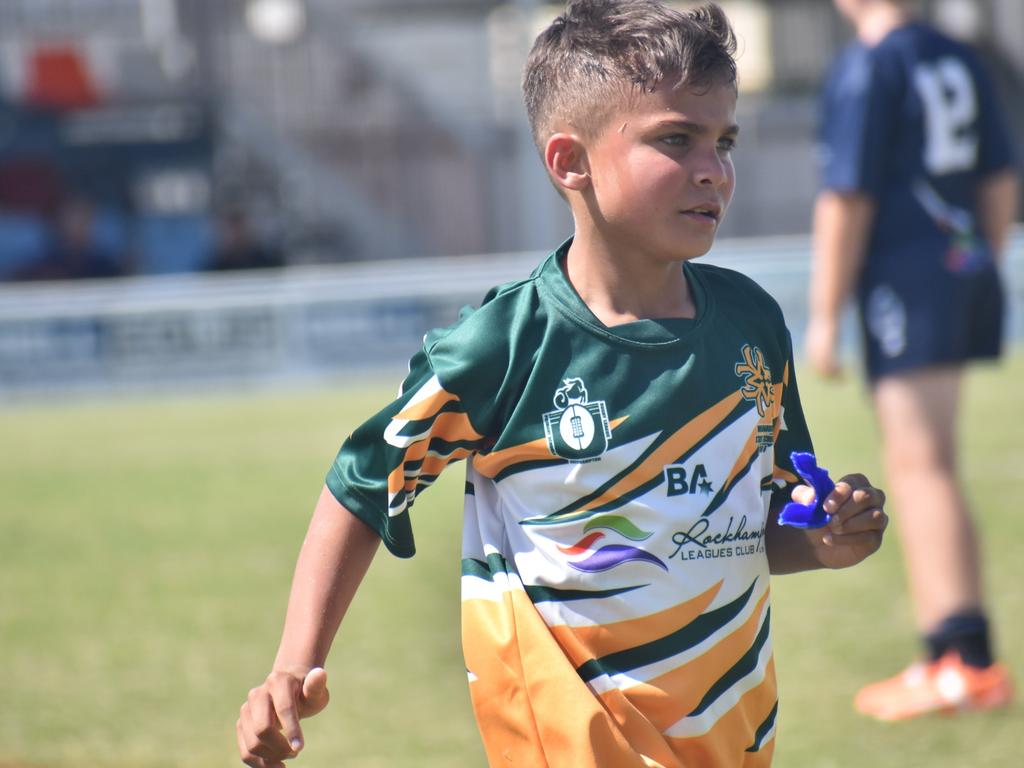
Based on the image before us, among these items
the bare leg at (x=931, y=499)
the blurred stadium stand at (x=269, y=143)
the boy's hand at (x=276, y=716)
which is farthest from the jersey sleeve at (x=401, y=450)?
→ the blurred stadium stand at (x=269, y=143)

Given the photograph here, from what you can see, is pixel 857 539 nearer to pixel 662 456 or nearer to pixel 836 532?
pixel 836 532

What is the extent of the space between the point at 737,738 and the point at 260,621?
369 centimetres

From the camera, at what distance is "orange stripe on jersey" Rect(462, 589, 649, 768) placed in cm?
214

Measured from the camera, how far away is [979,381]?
484 inches

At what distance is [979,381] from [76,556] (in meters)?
7.92

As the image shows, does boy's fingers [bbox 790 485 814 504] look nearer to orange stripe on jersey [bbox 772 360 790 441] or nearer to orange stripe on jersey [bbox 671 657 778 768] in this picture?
orange stripe on jersey [bbox 772 360 790 441]

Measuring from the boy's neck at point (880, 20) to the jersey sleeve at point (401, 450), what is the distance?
2.54m

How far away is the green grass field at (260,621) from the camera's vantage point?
417 cm

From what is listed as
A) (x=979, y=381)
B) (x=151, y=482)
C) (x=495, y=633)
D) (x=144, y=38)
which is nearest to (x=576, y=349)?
(x=495, y=633)

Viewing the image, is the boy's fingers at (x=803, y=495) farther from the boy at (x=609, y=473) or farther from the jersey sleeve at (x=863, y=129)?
the jersey sleeve at (x=863, y=129)

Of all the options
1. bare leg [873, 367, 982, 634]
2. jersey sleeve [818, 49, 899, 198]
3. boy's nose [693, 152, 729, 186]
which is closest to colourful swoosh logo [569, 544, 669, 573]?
boy's nose [693, 152, 729, 186]

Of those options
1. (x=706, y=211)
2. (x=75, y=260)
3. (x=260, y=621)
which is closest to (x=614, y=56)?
(x=706, y=211)

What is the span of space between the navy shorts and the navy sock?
71 centimetres

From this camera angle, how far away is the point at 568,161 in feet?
7.49
